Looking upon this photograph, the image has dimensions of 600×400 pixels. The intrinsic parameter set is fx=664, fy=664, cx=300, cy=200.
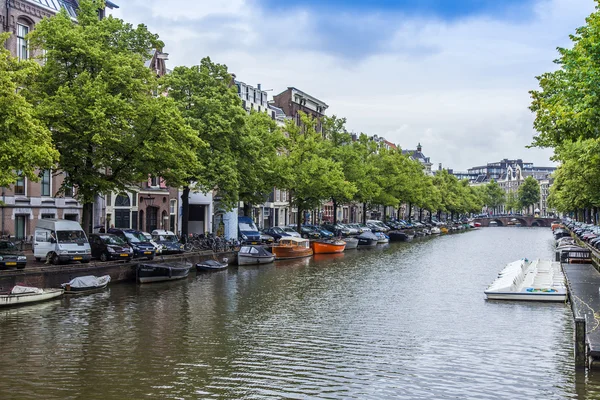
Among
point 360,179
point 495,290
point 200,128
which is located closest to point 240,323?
point 495,290

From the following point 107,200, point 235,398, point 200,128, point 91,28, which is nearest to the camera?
point 235,398

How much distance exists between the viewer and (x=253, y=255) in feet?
183

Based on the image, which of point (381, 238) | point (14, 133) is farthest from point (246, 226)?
point (14, 133)

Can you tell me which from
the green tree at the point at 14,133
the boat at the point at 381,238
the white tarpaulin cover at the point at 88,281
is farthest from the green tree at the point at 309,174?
the green tree at the point at 14,133

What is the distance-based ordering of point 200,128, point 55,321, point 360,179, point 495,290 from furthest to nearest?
point 360,179, point 200,128, point 495,290, point 55,321

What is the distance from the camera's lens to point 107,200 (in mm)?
63938

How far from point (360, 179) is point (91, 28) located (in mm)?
54831

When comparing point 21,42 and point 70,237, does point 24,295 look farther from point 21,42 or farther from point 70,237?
point 21,42

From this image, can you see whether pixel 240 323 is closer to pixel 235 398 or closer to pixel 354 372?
pixel 354 372

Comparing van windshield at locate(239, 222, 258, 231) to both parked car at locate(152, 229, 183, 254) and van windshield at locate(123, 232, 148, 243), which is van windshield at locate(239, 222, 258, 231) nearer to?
parked car at locate(152, 229, 183, 254)

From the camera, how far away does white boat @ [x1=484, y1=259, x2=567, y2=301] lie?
3478 centimetres

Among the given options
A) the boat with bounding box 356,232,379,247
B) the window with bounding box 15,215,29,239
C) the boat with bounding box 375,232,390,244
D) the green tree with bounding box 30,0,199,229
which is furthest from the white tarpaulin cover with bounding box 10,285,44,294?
the boat with bounding box 375,232,390,244

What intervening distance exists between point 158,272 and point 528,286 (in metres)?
22.3

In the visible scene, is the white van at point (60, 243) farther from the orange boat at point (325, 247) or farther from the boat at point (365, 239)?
the boat at point (365, 239)
